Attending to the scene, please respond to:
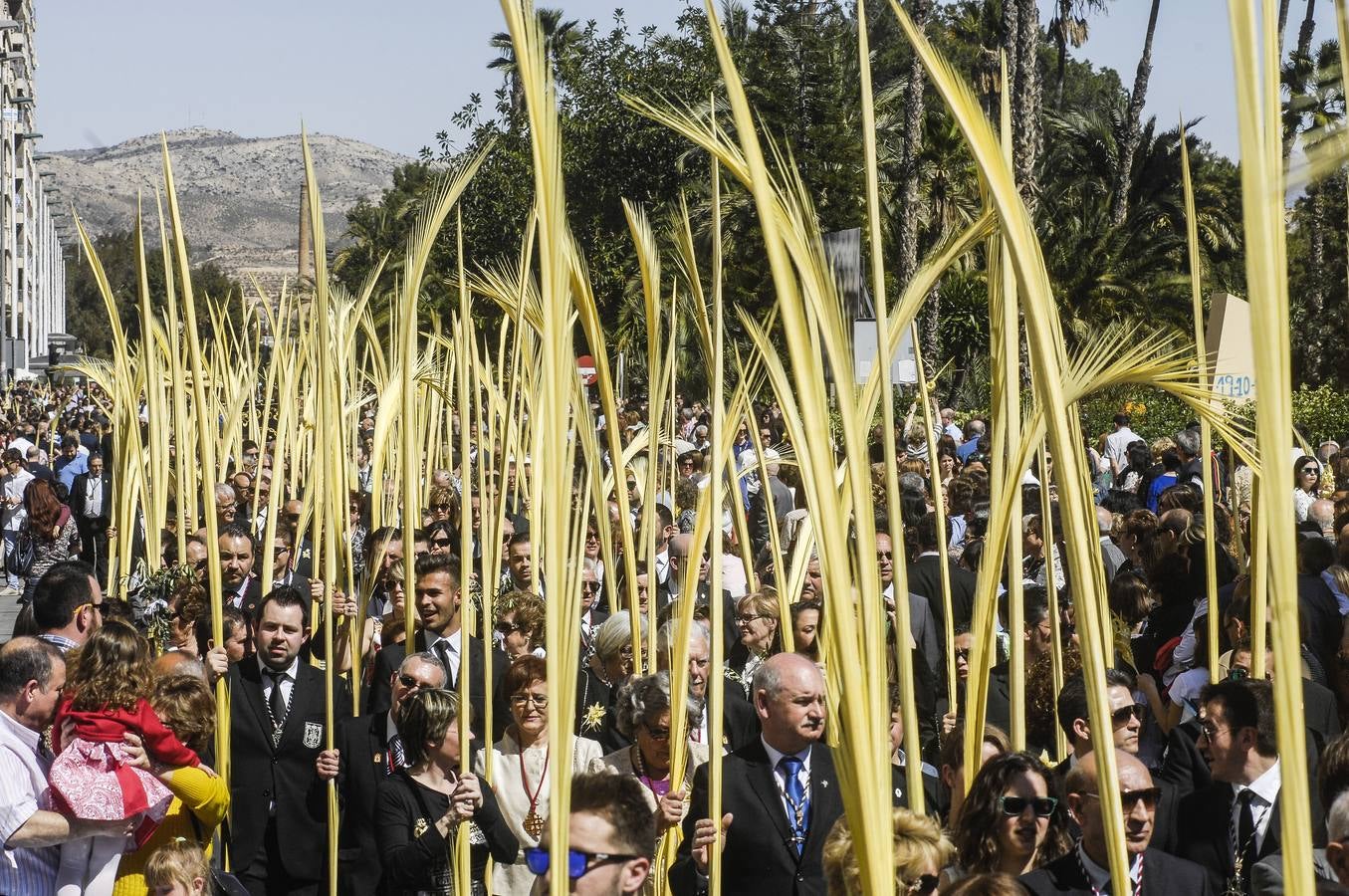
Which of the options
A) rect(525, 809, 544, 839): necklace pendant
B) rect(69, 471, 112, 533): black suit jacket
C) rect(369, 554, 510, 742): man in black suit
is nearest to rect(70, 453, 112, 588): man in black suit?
rect(69, 471, 112, 533): black suit jacket

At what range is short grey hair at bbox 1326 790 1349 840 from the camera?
3.17 meters

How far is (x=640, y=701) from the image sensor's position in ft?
15.0

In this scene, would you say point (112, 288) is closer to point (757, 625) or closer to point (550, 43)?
point (550, 43)

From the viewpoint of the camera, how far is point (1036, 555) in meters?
8.81

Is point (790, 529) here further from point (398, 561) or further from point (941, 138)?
point (941, 138)

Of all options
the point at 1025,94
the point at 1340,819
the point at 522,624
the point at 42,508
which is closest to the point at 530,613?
the point at 522,624

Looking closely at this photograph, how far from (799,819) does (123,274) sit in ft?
292

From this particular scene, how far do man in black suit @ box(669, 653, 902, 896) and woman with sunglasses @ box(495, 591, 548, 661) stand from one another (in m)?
1.87

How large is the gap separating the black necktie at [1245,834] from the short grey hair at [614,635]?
2170 millimetres

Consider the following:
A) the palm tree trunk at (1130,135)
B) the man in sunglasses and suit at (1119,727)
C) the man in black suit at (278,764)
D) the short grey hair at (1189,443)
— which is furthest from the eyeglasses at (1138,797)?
the palm tree trunk at (1130,135)

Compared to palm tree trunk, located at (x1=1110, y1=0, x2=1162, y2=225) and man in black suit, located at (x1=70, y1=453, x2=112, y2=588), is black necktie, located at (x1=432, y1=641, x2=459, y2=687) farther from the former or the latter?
palm tree trunk, located at (x1=1110, y1=0, x2=1162, y2=225)

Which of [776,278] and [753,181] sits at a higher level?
[753,181]

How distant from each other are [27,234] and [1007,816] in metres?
79.0

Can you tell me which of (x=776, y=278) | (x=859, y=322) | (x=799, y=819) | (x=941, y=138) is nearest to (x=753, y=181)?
(x=776, y=278)
